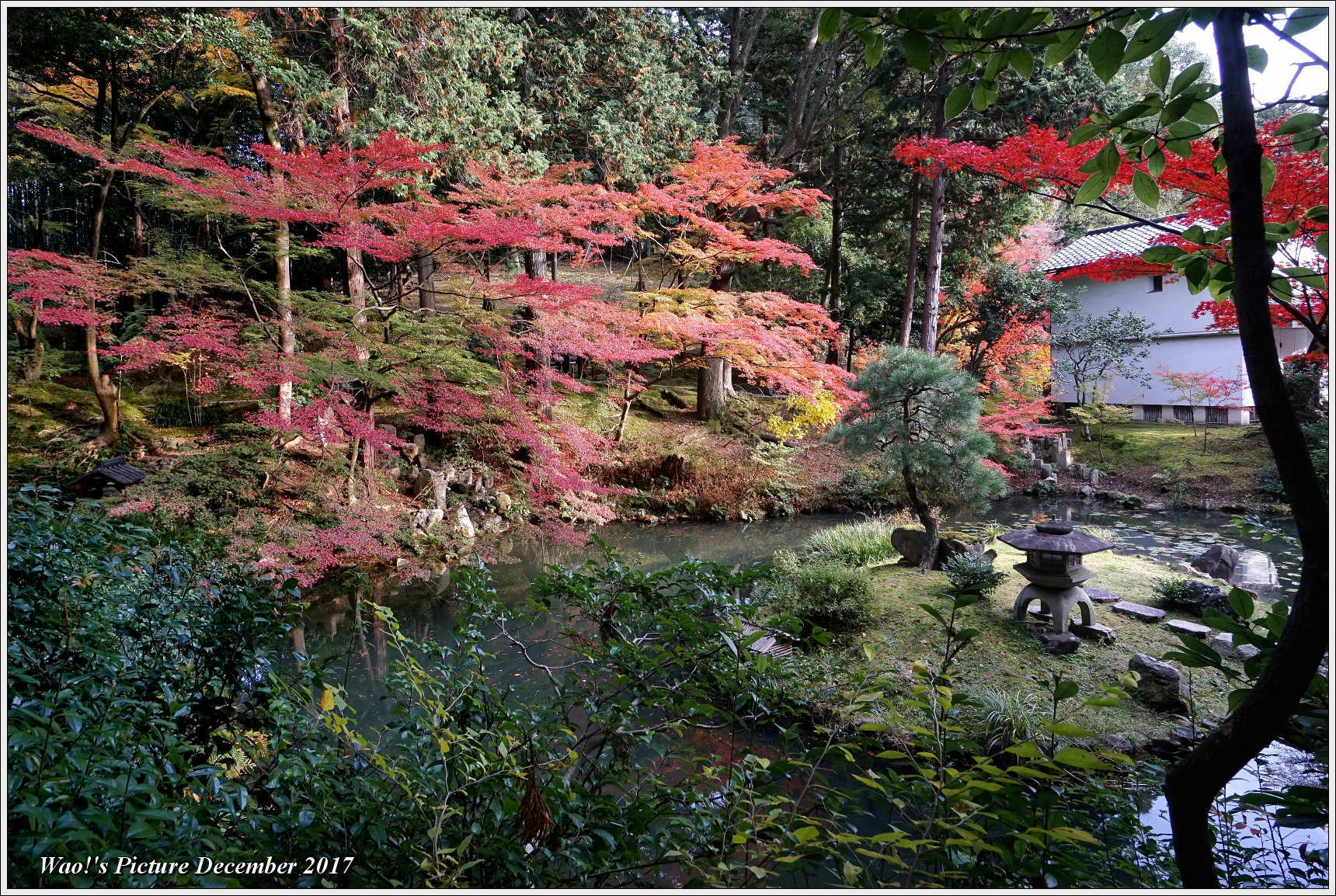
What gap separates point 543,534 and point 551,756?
248 inches

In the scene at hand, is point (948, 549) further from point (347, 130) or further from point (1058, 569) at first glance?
point (347, 130)

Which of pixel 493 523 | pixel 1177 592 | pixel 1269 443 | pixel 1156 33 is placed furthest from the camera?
pixel 493 523

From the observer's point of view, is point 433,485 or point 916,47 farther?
point 433,485

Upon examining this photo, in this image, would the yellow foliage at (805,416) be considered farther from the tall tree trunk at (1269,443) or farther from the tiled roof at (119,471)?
the tall tree trunk at (1269,443)

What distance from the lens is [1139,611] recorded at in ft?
15.4

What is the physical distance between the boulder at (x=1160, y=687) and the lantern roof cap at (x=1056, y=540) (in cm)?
77

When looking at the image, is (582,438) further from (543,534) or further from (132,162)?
(132,162)

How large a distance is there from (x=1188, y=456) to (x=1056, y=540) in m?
8.21

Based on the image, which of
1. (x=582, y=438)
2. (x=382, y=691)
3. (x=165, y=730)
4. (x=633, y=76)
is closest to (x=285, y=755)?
(x=165, y=730)

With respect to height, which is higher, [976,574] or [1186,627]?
[976,574]

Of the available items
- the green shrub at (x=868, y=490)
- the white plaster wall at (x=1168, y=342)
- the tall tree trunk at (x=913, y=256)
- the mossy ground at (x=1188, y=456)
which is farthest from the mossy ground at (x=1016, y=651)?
the white plaster wall at (x=1168, y=342)

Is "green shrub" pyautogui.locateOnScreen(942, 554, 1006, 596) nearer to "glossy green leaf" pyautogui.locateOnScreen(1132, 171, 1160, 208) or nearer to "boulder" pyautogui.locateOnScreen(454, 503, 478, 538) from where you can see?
"glossy green leaf" pyautogui.locateOnScreen(1132, 171, 1160, 208)

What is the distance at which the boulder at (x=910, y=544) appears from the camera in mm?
5793

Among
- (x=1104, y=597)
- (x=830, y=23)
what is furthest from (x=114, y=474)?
(x=1104, y=597)
